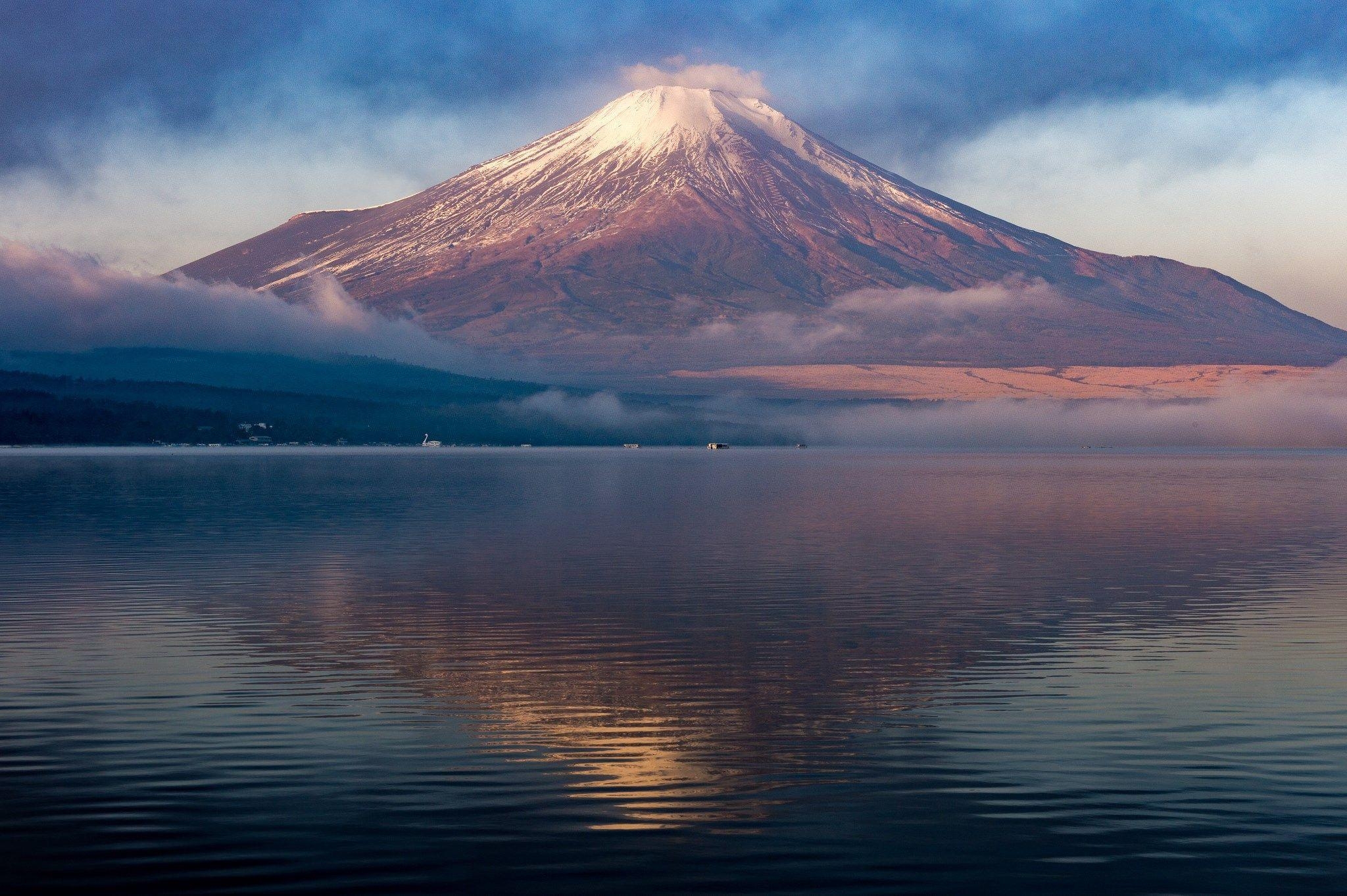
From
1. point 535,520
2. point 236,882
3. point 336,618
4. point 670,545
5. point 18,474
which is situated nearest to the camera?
point 236,882

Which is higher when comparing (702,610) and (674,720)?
(702,610)

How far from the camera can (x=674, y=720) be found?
2506cm

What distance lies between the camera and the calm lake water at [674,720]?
1728 cm

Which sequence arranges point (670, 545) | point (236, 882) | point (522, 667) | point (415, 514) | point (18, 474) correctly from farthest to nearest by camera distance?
point (18, 474)
point (415, 514)
point (670, 545)
point (522, 667)
point (236, 882)

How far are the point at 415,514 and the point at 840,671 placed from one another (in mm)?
58563

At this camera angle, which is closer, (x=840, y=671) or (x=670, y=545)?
(x=840, y=671)

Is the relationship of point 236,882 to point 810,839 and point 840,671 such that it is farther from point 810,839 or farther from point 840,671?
point 840,671

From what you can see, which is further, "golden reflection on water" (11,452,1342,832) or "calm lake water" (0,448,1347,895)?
"golden reflection on water" (11,452,1342,832)

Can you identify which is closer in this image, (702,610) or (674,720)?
(674,720)

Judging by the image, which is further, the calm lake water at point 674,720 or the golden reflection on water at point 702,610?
the golden reflection on water at point 702,610

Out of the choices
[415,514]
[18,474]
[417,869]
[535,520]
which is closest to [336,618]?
[417,869]

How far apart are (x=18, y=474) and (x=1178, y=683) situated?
149 metres

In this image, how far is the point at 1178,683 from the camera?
28.7 m

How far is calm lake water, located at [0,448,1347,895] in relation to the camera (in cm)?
1728
